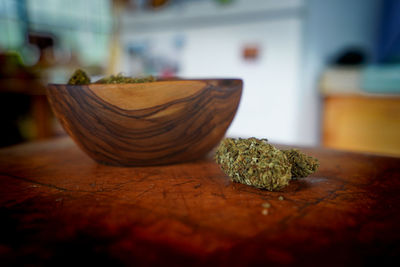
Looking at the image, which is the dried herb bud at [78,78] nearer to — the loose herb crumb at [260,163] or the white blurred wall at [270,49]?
the loose herb crumb at [260,163]

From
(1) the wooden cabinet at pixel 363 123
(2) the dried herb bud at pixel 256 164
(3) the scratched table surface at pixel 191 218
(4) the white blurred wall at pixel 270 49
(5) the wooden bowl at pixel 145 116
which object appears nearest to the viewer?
(3) the scratched table surface at pixel 191 218

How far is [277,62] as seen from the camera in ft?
6.95

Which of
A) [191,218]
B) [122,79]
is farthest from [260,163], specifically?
[122,79]

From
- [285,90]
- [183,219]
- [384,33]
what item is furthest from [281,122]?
[183,219]

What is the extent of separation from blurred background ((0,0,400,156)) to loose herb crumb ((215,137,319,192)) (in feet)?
3.89

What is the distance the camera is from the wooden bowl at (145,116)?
1.74 feet

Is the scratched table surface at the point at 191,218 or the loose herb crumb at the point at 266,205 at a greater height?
the loose herb crumb at the point at 266,205

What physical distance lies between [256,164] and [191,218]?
0.41ft

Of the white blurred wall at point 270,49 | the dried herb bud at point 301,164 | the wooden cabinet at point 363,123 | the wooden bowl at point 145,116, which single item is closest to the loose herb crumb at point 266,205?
the dried herb bud at point 301,164

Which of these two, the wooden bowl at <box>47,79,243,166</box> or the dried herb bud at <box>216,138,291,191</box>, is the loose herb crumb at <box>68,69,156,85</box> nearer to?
the wooden bowl at <box>47,79,243,166</box>

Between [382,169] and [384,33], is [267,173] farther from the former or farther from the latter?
[384,33]

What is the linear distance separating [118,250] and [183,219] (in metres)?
0.09

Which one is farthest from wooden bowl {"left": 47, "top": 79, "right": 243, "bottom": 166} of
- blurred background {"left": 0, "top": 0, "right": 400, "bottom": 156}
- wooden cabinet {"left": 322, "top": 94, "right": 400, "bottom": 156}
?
wooden cabinet {"left": 322, "top": 94, "right": 400, "bottom": 156}

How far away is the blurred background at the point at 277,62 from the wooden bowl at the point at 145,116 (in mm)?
1095
